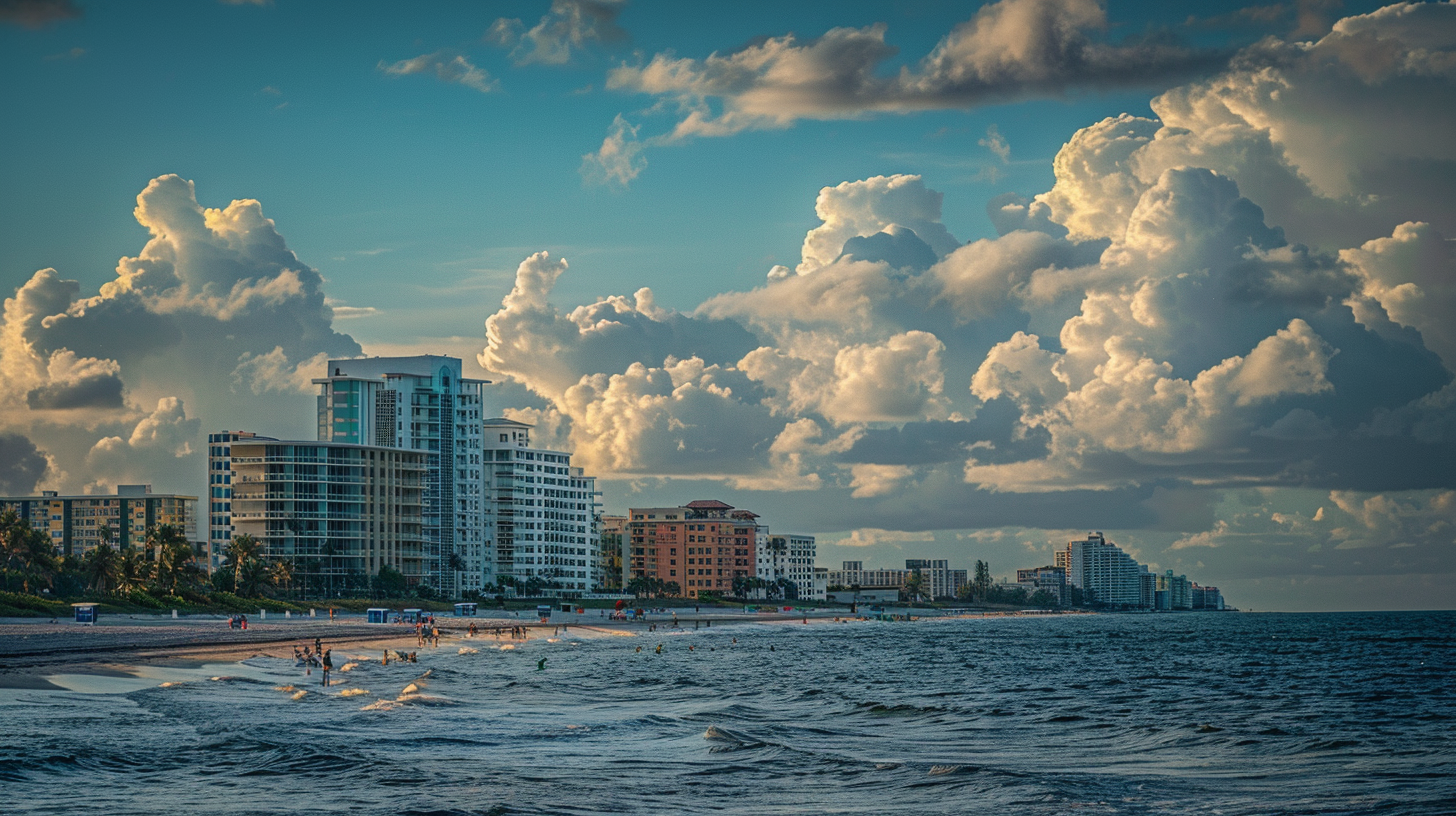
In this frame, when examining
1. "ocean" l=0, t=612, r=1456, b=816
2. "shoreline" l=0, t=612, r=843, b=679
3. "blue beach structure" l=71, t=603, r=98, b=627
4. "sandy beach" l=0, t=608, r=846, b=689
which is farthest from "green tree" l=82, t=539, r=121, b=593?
"ocean" l=0, t=612, r=1456, b=816

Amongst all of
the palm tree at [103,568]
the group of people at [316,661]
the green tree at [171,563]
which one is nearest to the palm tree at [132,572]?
the green tree at [171,563]

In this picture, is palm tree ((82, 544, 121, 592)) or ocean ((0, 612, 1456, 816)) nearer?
ocean ((0, 612, 1456, 816))

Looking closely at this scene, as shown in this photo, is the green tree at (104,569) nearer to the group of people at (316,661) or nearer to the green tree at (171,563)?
the green tree at (171,563)

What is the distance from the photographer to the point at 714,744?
149ft

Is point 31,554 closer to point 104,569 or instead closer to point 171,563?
point 104,569

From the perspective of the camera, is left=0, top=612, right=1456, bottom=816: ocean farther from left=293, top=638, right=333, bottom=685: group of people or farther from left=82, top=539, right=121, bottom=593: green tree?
left=82, top=539, right=121, bottom=593: green tree

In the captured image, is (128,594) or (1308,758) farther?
(128,594)

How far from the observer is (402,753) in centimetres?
4134

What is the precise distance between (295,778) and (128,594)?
137 meters

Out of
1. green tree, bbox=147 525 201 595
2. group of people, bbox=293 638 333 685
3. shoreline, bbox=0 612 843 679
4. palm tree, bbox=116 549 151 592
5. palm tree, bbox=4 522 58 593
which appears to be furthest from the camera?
palm tree, bbox=4 522 58 593

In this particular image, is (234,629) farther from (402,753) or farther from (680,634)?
(402,753)

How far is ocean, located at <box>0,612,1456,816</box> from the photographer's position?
3394 cm

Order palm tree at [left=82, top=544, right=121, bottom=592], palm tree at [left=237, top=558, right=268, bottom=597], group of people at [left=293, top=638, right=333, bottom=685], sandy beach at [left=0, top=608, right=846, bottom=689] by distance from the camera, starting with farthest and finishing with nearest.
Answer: palm tree at [left=237, top=558, right=268, bottom=597]
palm tree at [left=82, top=544, right=121, bottom=592]
group of people at [left=293, top=638, right=333, bottom=685]
sandy beach at [left=0, top=608, right=846, bottom=689]

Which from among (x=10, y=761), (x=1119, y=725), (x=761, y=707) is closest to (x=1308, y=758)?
(x=1119, y=725)
